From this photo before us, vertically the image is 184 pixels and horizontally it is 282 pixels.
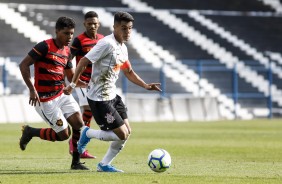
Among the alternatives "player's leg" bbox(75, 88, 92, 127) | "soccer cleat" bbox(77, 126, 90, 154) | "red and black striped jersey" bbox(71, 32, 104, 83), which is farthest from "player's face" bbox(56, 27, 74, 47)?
"player's leg" bbox(75, 88, 92, 127)

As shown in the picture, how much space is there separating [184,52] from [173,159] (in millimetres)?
23336

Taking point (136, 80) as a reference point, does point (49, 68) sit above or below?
above

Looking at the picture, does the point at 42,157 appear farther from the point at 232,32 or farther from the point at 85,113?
the point at 232,32

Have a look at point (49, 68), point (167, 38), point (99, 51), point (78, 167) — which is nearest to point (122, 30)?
point (99, 51)

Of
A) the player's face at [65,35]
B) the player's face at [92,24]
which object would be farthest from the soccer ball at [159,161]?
the player's face at [92,24]

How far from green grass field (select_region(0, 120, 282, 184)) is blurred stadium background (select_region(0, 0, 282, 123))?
689 centimetres

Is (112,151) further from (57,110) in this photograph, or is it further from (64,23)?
(64,23)

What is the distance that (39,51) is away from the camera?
11.4 m

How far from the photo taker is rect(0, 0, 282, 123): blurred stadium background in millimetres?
30000

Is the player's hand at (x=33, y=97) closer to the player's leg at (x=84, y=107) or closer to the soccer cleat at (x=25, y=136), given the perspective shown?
the soccer cleat at (x=25, y=136)

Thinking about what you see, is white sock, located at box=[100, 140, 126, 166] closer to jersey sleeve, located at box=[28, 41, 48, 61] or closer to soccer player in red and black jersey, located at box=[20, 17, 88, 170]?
soccer player in red and black jersey, located at box=[20, 17, 88, 170]

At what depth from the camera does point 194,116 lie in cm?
3052

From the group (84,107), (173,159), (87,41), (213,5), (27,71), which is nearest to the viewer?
(27,71)

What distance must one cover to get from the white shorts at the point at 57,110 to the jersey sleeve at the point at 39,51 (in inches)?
27.9
